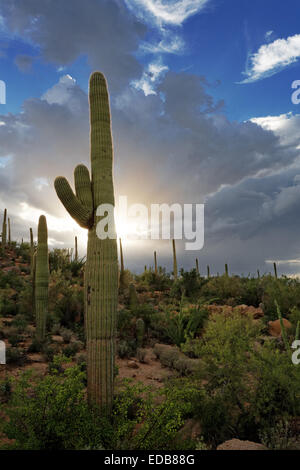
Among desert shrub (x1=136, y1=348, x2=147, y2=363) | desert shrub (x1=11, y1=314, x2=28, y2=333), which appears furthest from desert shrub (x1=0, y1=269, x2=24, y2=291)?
desert shrub (x1=136, y1=348, x2=147, y2=363)

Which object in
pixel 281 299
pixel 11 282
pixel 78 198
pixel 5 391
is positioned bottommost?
pixel 5 391

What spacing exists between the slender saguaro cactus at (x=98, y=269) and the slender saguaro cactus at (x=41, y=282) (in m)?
4.96

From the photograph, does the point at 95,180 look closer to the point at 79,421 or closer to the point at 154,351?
the point at 79,421

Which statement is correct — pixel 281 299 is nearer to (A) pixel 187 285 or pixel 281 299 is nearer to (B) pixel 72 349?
(A) pixel 187 285

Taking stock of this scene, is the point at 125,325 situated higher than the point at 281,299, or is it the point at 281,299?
the point at 281,299

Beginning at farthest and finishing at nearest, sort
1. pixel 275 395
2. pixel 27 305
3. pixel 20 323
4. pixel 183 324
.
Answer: pixel 27 305, pixel 20 323, pixel 183 324, pixel 275 395

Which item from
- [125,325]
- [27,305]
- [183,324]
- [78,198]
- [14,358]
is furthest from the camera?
[27,305]

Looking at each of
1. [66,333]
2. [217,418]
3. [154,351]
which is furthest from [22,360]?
[217,418]

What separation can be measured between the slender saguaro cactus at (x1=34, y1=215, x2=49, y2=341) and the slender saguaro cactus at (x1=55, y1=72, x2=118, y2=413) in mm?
4958

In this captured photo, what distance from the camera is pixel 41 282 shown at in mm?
10234

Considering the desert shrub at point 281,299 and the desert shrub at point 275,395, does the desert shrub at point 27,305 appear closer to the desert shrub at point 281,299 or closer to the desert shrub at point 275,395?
the desert shrub at point 281,299

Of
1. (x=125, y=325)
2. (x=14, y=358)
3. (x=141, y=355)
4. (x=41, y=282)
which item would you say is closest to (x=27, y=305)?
(x=41, y=282)

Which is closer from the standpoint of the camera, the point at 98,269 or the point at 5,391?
the point at 98,269

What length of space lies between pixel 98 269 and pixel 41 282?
5505 millimetres
